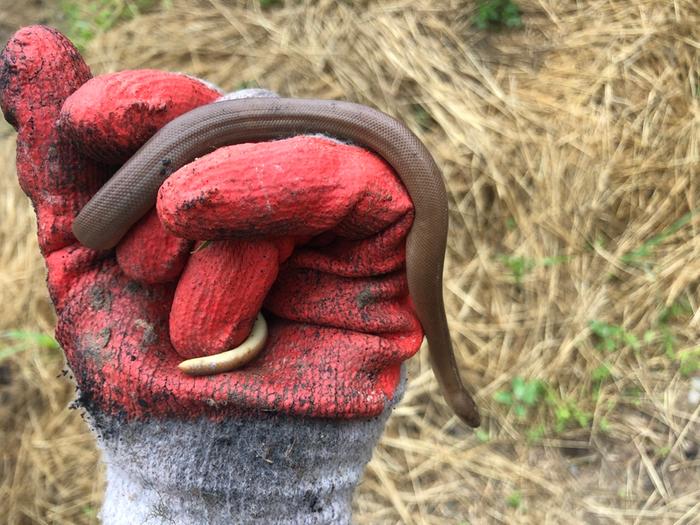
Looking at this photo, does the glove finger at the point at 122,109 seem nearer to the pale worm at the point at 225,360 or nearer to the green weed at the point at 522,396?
the pale worm at the point at 225,360

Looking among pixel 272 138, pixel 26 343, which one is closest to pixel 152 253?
pixel 272 138

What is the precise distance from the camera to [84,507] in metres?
2.44

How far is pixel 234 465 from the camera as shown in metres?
1.10

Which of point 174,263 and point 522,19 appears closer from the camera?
point 174,263

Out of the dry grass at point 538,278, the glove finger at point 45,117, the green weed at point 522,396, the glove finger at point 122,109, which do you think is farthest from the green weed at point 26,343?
the green weed at point 522,396

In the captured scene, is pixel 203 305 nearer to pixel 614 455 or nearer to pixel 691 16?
pixel 614 455

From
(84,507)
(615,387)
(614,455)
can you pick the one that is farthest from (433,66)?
(84,507)

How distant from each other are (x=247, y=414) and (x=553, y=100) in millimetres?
1929

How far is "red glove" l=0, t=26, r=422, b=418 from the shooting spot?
1.01 meters

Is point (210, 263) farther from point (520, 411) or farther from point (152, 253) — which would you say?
point (520, 411)

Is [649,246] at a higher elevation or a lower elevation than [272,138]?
lower

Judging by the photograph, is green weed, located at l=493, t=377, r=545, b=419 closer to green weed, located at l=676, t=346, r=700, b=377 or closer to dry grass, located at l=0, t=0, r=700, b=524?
dry grass, located at l=0, t=0, r=700, b=524

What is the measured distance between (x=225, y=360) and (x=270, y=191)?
12.2 inches

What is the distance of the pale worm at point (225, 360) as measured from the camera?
1.08 m
